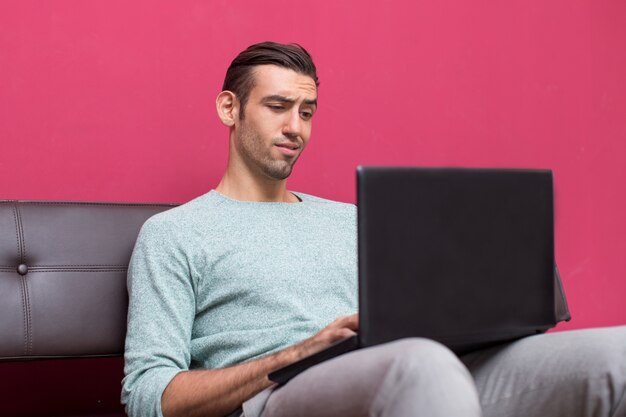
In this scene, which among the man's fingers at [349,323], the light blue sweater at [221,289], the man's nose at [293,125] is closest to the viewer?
the man's fingers at [349,323]

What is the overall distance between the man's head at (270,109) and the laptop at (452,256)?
1.99 feet

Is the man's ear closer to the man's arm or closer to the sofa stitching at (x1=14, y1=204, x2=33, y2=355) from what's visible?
the sofa stitching at (x1=14, y1=204, x2=33, y2=355)

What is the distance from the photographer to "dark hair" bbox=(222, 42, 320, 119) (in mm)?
1720

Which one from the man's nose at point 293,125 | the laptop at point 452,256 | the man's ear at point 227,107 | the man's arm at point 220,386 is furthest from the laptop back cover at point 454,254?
the man's ear at point 227,107

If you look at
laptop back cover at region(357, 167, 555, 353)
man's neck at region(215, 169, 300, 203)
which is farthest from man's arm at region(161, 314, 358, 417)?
man's neck at region(215, 169, 300, 203)

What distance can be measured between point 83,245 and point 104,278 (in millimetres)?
73

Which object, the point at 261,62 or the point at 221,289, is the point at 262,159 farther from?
the point at 221,289

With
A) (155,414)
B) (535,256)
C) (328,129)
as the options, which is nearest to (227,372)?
(155,414)

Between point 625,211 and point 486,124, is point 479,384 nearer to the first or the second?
point 486,124

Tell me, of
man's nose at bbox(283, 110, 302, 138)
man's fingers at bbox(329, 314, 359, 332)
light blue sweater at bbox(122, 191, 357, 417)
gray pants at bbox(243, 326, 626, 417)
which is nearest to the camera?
gray pants at bbox(243, 326, 626, 417)

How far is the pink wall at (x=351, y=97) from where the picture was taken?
178 centimetres

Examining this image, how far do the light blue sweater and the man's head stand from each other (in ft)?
0.38

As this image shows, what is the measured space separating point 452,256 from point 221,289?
558 mm

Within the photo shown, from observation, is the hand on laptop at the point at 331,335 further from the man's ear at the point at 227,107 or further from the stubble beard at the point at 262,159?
the man's ear at the point at 227,107
